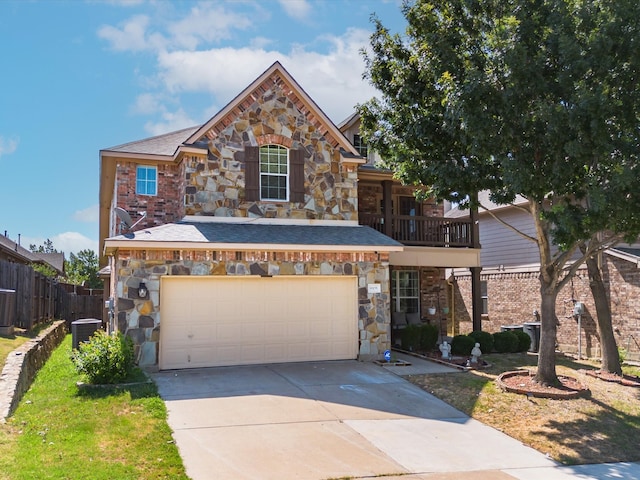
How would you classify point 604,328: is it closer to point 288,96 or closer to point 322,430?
point 322,430

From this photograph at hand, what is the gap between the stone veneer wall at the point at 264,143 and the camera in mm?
15367

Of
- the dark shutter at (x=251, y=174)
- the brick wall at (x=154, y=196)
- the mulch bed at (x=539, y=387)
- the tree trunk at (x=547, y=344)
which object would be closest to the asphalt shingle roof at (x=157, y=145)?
the brick wall at (x=154, y=196)

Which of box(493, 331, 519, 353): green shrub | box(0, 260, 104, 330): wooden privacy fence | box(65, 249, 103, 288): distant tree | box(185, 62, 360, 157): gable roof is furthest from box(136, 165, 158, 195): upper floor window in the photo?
box(65, 249, 103, 288): distant tree

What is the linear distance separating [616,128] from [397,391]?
22.3 feet

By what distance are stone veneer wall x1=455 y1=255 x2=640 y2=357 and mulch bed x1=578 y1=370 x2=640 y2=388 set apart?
3.30 metres

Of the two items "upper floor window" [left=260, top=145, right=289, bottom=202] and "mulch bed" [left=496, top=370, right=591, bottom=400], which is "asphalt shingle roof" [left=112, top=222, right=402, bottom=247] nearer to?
"upper floor window" [left=260, top=145, right=289, bottom=202]

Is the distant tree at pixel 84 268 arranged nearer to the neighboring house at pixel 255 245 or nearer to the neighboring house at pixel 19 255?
the neighboring house at pixel 19 255

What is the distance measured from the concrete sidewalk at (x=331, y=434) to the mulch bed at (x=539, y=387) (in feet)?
6.17

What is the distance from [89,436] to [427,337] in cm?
1109

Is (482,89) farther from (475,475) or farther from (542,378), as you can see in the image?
(475,475)

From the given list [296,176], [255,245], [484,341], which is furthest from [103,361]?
[484,341]

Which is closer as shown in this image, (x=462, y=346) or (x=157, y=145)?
(x=462, y=346)

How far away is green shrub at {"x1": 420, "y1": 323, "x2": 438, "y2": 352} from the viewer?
1708 cm

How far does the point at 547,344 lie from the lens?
488 inches
